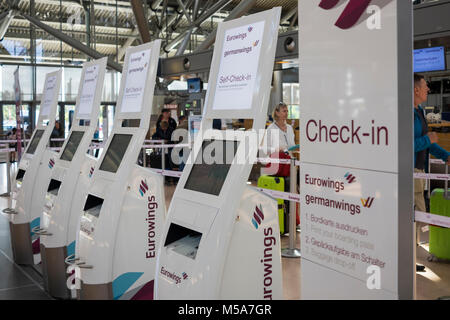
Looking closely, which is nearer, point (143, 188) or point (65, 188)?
point (143, 188)

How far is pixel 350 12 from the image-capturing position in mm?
2012

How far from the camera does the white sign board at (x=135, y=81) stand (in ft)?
10.5

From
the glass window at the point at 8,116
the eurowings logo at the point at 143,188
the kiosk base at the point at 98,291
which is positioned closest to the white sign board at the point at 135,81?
the eurowings logo at the point at 143,188

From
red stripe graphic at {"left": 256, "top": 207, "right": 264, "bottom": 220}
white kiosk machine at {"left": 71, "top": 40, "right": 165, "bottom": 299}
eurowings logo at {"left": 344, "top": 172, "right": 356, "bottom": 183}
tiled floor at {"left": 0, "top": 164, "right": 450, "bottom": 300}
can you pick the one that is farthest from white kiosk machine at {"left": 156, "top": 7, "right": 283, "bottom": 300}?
tiled floor at {"left": 0, "top": 164, "right": 450, "bottom": 300}

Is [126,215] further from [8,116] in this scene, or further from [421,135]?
[8,116]

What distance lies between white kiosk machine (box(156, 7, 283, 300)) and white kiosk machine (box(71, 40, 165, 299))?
85cm

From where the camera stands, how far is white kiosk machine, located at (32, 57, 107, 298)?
372cm

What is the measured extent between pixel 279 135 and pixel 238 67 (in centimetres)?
339

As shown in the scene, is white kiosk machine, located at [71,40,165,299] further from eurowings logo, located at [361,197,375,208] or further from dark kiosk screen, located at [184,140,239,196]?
eurowings logo, located at [361,197,375,208]

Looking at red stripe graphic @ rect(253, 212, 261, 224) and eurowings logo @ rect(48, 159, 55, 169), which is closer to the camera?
red stripe graphic @ rect(253, 212, 261, 224)

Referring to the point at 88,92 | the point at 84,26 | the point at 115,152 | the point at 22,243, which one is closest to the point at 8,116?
the point at 84,26

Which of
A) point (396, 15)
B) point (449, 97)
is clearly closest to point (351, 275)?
point (396, 15)
